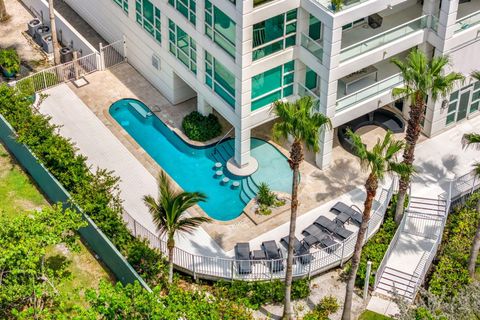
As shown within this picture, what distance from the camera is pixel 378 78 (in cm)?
4516

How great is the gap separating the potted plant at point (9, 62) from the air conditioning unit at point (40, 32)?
3253 millimetres

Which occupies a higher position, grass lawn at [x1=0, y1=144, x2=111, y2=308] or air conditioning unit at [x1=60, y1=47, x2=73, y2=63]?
air conditioning unit at [x1=60, y1=47, x2=73, y2=63]

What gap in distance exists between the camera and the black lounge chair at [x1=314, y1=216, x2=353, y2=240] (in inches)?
1585

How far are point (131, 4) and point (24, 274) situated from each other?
1917cm

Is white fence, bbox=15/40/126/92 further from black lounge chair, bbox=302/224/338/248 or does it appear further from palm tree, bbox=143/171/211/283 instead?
black lounge chair, bbox=302/224/338/248

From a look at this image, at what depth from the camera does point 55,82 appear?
50.4 m

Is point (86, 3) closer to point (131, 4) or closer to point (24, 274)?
point (131, 4)

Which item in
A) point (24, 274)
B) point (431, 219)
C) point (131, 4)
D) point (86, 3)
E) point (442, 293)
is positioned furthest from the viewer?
point (86, 3)

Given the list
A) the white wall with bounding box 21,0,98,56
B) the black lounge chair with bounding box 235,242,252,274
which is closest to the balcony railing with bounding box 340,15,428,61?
the black lounge chair with bounding box 235,242,252,274

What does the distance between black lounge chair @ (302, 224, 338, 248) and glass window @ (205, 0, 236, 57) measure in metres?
9.21

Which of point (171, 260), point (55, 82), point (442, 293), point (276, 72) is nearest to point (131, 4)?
point (55, 82)

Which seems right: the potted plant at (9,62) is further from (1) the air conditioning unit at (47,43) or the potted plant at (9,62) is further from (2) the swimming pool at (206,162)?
(2) the swimming pool at (206,162)

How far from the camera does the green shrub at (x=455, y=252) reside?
38.9 m

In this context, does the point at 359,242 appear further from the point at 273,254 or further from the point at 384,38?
the point at 384,38
